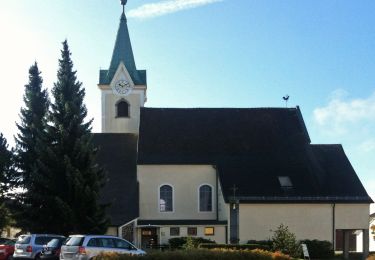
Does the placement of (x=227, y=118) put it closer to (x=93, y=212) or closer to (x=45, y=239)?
(x=93, y=212)

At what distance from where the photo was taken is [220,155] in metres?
49.4

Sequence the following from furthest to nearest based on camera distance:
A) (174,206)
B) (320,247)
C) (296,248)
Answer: (174,206), (320,247), (296,248)

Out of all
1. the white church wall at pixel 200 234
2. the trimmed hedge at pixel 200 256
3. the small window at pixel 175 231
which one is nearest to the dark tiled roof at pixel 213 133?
the small window at pixel 175 231

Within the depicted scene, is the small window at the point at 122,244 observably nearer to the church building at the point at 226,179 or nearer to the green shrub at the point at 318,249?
the church building at the point at 226,179

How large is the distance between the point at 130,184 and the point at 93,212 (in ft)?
32.6

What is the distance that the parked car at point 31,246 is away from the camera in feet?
105

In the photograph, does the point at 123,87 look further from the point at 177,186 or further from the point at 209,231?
the point at 209,231

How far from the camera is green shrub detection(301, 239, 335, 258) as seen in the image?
42.7 m

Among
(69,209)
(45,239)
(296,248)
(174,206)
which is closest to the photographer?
(45,239)

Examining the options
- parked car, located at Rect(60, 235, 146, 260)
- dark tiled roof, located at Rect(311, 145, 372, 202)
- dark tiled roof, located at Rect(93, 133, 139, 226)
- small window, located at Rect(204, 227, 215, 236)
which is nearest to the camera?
parked car, located at Rect(60, 235, 146, 260)

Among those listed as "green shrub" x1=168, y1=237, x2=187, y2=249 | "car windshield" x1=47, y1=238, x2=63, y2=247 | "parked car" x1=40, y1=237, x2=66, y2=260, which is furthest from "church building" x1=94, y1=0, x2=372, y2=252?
"parked car" x1=40, y1=237, x2=66, y2=260

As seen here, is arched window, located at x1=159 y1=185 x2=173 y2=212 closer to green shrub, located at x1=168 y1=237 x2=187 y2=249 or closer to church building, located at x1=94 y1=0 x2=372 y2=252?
church building, located at x1=94 y1=0 x2=372 y2=252

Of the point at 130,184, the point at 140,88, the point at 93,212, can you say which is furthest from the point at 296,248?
the point at 140,88

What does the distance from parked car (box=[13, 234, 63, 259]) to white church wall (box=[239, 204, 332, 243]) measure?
16433mm
